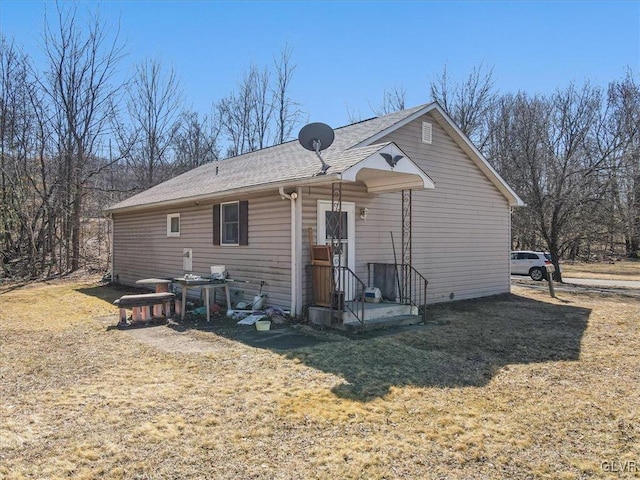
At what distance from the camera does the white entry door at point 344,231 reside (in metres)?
8.43

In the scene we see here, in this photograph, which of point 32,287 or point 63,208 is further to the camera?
point 63,208

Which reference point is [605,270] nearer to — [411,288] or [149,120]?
[411,288]

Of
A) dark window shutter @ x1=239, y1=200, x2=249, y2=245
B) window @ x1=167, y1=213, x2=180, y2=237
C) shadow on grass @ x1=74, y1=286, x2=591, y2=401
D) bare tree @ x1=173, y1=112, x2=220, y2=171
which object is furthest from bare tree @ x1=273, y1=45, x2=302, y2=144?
shadow on grass @ x1=74, y1=286, x2=591, y2=401

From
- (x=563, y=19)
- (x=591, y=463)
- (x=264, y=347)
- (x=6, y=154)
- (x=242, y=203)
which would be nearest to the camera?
(x=591, y=463)

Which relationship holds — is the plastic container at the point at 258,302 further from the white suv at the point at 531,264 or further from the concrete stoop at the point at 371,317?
the white suv at the point at 531,264

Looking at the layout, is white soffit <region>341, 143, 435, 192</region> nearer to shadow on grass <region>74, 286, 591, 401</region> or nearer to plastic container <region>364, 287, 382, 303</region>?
plastic container <region>364, 287, 382, 303</region>

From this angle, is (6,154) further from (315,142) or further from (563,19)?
(563,19)

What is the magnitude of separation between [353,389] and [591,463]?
2132 millimetres

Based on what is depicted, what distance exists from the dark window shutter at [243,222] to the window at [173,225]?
3.13 metres

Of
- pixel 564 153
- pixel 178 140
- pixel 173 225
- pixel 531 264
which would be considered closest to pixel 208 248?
pixel 173 225

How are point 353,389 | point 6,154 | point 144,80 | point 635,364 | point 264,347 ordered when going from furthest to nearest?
point 144,80 → point 6,154 → point 264,347 → point 635,364 → point 353,389

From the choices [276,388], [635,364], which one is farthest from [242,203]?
[635,364]

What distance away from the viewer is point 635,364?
18.4ft

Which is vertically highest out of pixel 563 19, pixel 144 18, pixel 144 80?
pixel 144 80
